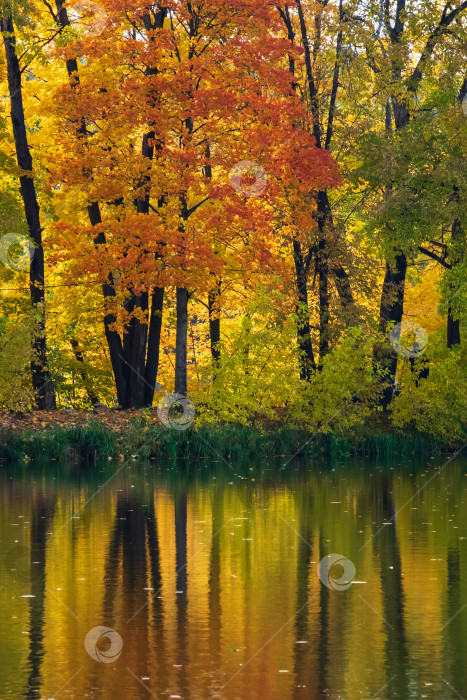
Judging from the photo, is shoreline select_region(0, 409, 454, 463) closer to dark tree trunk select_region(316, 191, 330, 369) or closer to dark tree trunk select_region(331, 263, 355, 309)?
dark tree trunk select_region(316, 191, 330, 369)

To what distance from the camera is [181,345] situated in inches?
1344

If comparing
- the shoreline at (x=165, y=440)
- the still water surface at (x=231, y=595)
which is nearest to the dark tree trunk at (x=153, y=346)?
the shoreline at (x=165, y=440)

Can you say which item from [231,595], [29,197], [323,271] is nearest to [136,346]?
[29,197]

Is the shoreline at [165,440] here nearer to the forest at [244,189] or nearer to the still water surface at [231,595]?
the forest at [244,189]

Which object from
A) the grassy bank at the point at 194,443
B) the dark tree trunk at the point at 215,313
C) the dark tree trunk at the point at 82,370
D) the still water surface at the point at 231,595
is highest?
the dark tree trunk at the point at 215,313

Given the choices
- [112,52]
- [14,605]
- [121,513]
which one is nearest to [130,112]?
[112,52]

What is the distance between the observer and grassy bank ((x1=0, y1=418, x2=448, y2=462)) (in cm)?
2878

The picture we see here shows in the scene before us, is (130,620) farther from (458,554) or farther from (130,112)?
(130,112)

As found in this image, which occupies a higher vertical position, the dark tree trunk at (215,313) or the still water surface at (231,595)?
the dark tree trunk at (215,313)

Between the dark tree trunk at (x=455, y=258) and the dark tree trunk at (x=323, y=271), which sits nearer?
the dark tree trunk at (x=455, y=258)

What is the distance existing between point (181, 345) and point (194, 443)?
462 cm

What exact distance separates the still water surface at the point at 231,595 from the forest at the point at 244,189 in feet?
36.7

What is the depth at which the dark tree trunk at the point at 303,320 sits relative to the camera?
34.1 m

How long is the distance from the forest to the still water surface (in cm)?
1118
